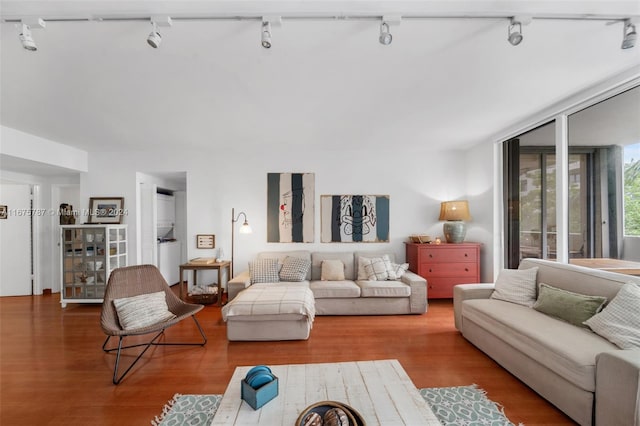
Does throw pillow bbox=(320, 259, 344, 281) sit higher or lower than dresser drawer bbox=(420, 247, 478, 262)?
lower

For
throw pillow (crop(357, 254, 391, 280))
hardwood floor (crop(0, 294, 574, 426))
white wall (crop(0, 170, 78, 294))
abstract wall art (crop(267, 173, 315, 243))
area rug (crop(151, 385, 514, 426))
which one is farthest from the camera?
white wall (crop(0, 170, 78, 294))

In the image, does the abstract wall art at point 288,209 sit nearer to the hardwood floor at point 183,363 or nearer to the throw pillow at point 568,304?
the hardwood floor at point 183,363

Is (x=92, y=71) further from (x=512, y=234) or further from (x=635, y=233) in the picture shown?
(x=512, y=234)

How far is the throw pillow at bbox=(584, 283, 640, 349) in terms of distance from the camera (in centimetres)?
178

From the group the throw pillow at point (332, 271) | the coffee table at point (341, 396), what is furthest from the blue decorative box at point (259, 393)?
the throw pillow at point (332, 271)

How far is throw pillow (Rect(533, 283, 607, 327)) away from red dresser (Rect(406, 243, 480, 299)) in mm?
1617

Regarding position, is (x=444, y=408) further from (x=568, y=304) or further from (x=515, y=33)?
(x=515, y=33)

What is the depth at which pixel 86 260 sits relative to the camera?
4199 mm

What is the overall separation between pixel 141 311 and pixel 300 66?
2.58 meters

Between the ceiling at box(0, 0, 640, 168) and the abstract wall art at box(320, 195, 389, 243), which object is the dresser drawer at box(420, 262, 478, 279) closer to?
the abstract wall art at box(320, 195, 389, 243)

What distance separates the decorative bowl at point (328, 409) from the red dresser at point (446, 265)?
3163 mm

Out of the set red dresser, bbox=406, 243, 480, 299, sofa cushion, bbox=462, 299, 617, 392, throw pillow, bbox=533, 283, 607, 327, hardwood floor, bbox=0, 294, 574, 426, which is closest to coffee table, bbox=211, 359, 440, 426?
hardwood floor, bbox=0, 294, 574, 426

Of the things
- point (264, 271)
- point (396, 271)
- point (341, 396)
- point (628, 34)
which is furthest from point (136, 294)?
point (628, 34)

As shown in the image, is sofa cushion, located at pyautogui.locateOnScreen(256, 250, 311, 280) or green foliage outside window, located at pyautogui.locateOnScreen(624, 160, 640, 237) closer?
green foliage outside window, located at pyautogui.locateOnScreen(624, 160, 640, 237)
